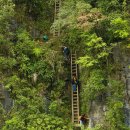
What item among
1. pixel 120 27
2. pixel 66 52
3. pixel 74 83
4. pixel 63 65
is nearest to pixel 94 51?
pixel 120 27

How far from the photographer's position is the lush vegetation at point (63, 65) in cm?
2036

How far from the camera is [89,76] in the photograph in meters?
21.6

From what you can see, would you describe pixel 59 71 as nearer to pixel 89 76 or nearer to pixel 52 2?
pixel 89 76

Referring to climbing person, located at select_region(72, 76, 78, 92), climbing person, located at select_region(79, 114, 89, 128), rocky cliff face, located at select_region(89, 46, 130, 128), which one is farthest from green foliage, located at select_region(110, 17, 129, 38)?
climbing person, located at select_region(79, 114, 89, 128)

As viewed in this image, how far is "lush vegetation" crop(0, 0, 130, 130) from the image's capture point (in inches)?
802

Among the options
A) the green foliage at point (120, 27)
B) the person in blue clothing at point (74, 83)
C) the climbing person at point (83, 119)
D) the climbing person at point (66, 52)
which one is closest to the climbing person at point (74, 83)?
the person in blue clothing at point (74, 83)

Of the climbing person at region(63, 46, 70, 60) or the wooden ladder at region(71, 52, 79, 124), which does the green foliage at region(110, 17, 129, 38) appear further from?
the wooden ladder at region(71, 52, 79, 124)

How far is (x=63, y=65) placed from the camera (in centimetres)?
2386

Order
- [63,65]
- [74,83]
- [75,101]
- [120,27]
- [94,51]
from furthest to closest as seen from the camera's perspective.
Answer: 1. [63,65]
2. [74,83]
3. [75,101]
4. [94,51]
5. [120,27]

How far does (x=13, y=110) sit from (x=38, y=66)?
329 cm

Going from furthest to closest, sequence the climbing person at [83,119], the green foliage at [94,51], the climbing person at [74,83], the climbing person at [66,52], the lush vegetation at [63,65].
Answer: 1. the climbing person at [66,52]
2. the climbing person at [74,83]
3. the climbing person at [83,119]
4. the green foliage at [94,51]
5. the lush vegetation at [63,65]

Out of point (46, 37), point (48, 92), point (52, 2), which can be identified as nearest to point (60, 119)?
point (48, 92)

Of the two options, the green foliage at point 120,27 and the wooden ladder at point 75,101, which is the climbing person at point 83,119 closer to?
the wooden ladder at point 75,101

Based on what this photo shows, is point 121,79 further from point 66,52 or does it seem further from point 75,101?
point 66,52
